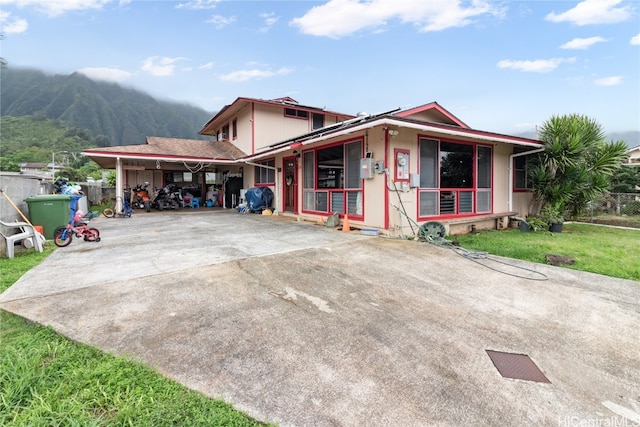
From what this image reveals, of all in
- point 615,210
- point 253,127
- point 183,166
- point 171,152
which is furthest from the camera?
point 183,166

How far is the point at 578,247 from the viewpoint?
6117mm

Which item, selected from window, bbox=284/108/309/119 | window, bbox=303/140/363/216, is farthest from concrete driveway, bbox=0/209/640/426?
window, bbox=284/108/309/119

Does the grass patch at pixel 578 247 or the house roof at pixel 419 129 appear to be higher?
the house roof at pixel 419 129

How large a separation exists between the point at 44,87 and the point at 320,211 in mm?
92271

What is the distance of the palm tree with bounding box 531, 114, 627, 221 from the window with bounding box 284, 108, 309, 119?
11009 millimetres

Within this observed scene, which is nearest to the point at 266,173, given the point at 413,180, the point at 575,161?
the point at 413,180

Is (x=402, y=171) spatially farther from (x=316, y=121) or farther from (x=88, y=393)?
(x=316, y=121)

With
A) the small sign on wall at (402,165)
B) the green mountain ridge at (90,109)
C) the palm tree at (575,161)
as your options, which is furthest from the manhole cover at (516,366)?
the green mountain ridge at (90,109)

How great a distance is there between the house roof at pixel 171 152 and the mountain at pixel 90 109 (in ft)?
151

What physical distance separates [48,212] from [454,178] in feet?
31.2

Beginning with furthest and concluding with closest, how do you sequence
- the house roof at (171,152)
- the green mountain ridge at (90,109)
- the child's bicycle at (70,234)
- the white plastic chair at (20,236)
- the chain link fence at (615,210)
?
the green mountain ridge at (90,109) → the house roof at (171,152) → the chain link fence at (615,210) → the child's bicycle at (70,234) → the white plastic chair at (20,236)

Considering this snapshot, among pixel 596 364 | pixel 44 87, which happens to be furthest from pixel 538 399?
pixel 44 87

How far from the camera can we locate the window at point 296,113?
16002mm

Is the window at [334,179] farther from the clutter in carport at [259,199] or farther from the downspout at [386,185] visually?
the clutter in carport at [259,199]
